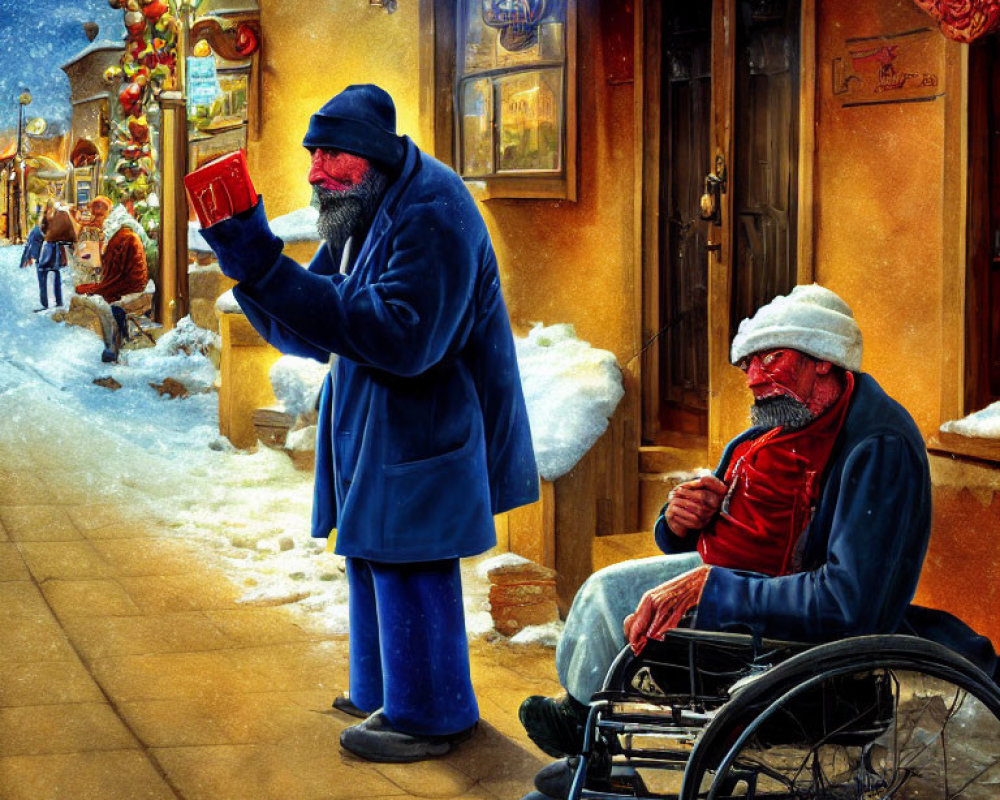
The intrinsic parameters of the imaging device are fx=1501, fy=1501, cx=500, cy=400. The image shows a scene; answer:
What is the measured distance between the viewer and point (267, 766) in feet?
14.0

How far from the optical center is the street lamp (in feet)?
52.3

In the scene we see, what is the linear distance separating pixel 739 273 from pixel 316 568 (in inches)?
91.5

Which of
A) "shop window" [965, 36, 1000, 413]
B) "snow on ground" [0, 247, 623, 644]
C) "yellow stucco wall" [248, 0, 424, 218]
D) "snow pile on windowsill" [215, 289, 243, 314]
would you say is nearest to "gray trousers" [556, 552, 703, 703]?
"shop window" [965, 36, 1000, 413]

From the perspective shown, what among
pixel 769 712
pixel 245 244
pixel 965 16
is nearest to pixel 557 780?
pixel 769 712

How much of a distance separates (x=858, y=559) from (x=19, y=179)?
55.5 feet

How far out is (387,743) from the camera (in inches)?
171

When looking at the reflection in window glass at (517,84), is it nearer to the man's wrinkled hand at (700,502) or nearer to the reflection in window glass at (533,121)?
the reflection in window glass at (533,121)

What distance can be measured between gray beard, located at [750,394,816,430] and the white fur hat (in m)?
0.12

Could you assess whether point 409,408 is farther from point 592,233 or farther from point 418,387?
point 592,233

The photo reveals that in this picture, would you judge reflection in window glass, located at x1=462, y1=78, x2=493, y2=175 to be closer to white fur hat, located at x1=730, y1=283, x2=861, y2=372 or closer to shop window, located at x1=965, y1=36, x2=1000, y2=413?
shop window, located at x1=965, y1=36, x2=1000, y2=413

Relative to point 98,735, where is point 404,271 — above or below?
above

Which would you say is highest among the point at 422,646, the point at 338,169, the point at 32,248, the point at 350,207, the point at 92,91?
the point at 92,91

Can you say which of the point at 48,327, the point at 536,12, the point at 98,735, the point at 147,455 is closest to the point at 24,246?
the point at 48,327

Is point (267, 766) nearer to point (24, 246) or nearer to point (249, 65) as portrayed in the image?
point (249, 65)
